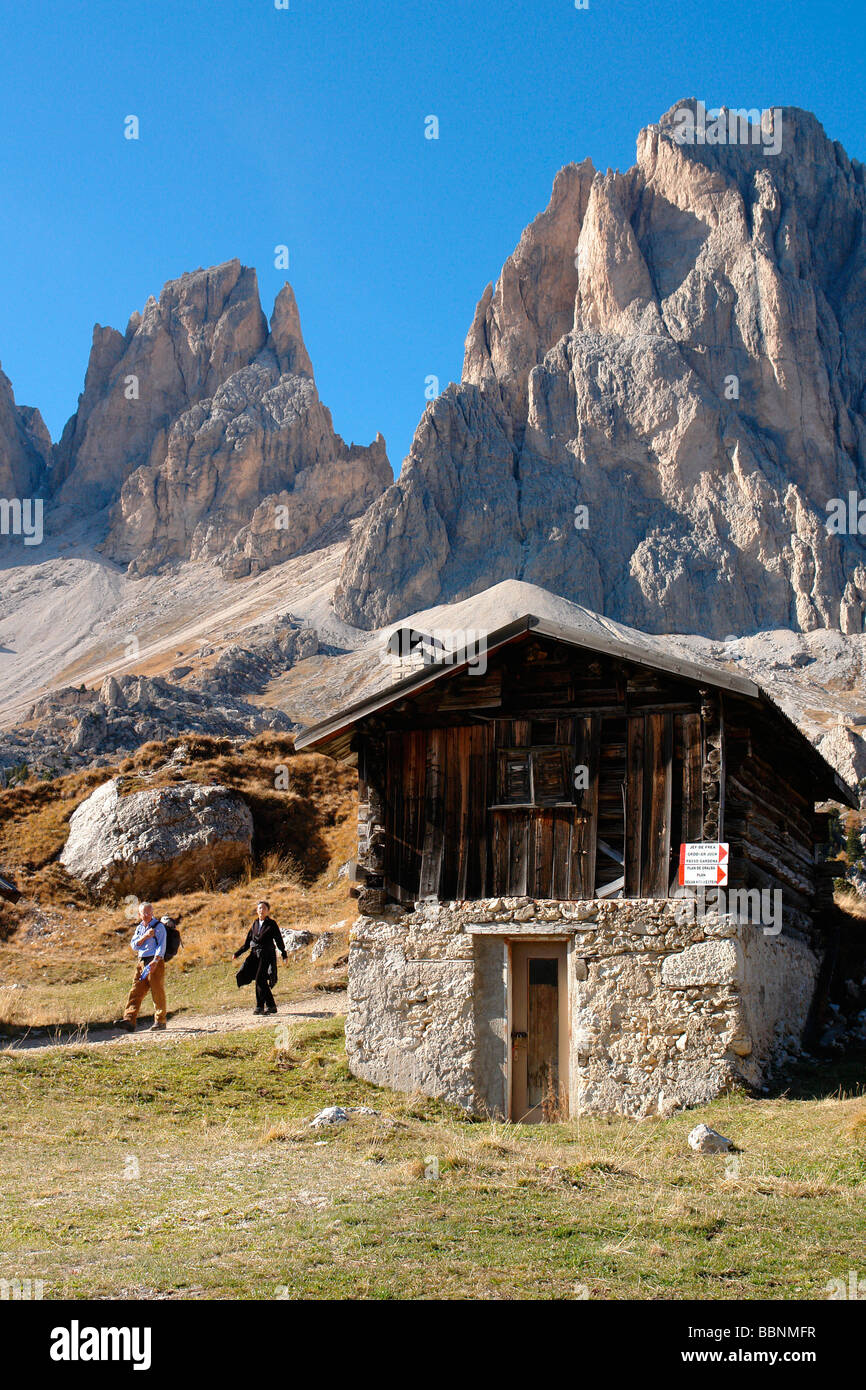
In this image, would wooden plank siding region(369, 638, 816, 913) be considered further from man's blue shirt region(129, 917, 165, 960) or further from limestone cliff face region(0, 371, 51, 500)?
limestone cliff face region(0, 371, 51, 500)

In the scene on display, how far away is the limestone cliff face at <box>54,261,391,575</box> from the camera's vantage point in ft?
493

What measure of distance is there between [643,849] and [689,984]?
5.31 ft

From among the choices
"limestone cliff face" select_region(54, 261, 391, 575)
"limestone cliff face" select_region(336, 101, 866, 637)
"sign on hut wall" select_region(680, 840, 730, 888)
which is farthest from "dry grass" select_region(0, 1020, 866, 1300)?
"limestone cliff face" select_region(54, 261, 391, 575)

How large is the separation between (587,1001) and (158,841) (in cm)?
1691

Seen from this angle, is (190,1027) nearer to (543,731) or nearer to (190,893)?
(543,731)

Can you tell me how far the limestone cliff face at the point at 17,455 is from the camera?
166875 millimetres

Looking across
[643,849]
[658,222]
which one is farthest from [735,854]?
[658,222]

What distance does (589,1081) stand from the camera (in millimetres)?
12555

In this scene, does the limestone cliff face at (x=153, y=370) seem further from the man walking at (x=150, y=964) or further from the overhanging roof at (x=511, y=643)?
the overhanging roof at (x=511, y=643)

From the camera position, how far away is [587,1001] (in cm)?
1276

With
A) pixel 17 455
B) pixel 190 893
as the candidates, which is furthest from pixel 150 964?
pixel 17 455

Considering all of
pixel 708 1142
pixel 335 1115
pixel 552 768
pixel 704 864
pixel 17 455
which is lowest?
pixel 335 1115

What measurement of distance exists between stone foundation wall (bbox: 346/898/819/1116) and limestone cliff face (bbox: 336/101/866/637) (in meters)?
109
